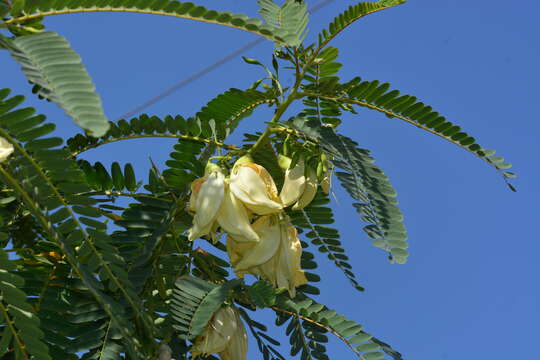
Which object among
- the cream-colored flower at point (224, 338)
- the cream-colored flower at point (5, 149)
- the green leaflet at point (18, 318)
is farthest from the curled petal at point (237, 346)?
the cream-colored flower at point (5, 149)

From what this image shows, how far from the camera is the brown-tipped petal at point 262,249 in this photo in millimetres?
867

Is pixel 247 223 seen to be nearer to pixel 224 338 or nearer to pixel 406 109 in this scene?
pixel 224 338

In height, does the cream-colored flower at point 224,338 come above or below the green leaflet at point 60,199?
below

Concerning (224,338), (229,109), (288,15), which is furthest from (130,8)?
(224,338)

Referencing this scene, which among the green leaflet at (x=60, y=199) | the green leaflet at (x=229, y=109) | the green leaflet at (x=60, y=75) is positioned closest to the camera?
the green leaflet at (x=60, y=75)

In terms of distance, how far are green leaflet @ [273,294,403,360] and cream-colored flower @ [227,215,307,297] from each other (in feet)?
0.10

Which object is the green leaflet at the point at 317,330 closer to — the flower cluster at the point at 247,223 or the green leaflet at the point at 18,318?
the flower cluster at the point at 247,223

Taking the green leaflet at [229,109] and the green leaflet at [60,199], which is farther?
the green leaflet at [229,109]

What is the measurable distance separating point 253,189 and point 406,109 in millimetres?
228

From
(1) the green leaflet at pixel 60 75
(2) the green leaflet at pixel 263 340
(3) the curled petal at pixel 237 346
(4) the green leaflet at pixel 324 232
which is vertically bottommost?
(3) the curled petal at pixel 237 346

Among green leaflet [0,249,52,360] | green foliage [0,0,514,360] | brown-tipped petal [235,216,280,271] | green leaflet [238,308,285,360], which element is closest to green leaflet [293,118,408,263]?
green foliage [0,0,514,360]

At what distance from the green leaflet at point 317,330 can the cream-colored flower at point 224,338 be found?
0.06 meters

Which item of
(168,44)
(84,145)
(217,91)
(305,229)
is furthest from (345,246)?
(168,44)

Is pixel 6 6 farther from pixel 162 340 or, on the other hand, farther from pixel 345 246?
pixel 345 246
